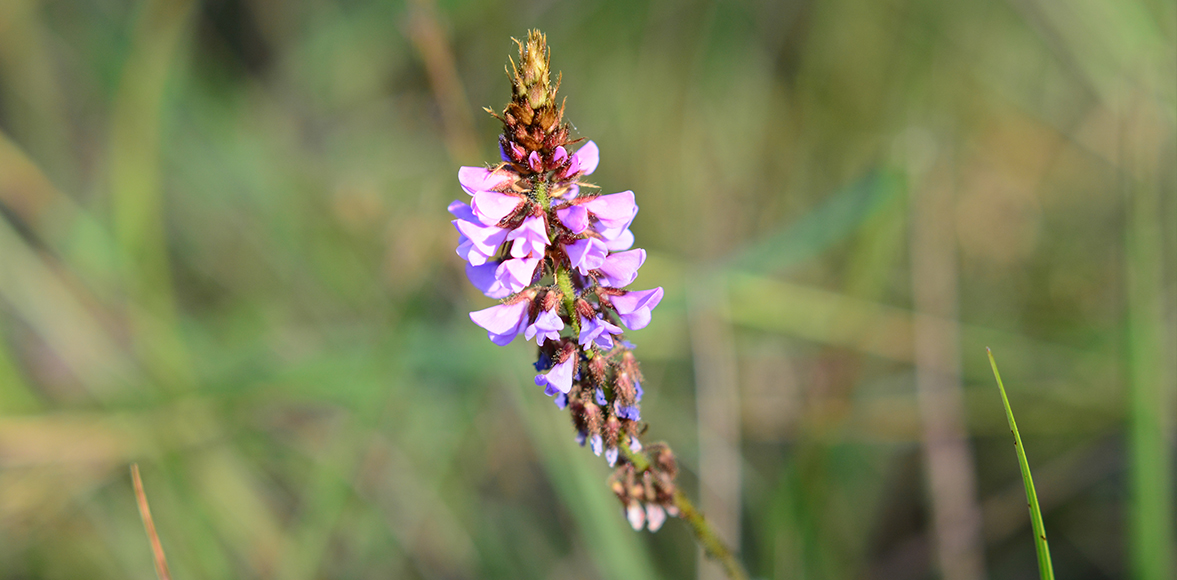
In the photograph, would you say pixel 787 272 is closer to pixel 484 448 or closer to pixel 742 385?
pixel 742 385

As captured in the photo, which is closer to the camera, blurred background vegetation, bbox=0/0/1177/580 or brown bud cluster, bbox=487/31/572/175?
brown bud cluster, bbox=487/31/572/175

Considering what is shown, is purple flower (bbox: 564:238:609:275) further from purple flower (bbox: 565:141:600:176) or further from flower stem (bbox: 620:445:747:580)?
flower stem (bbox: 620:445:747:580)

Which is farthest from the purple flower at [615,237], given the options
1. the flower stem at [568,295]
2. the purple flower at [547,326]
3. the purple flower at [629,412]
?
the purple flower at [629,412]

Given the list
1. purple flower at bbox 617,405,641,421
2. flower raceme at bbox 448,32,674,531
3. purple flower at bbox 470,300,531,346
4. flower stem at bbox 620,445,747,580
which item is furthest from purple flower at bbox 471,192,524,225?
flower stem at bbox 620,445,747,580

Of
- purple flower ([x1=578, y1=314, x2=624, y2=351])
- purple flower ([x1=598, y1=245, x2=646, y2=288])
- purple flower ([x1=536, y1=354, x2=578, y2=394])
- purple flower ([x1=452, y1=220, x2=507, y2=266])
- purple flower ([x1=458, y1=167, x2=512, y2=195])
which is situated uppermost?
purple flower ([x1=458, y1=167, x2=512, y2=195])

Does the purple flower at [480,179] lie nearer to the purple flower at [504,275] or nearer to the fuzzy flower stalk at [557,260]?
the fuzzy flower stalk at [557,260]

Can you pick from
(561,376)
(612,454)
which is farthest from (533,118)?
(612,454)
